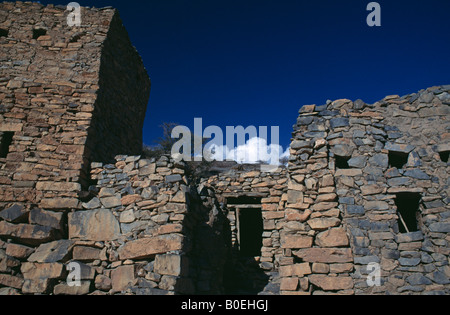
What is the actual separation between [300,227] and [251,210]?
3821 millimetres

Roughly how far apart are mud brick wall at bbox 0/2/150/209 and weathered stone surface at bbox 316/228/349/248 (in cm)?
437

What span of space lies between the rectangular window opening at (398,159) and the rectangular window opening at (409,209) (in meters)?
0.59

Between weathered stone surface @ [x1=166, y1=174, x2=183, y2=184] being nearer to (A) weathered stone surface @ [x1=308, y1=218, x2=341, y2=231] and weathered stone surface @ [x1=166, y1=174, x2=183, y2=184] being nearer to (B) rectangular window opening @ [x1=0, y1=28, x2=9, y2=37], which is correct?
(A) weathered stone surface @ [x1=308, y1=218, x2=341, y2=231]

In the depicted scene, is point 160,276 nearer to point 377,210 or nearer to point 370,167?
point 377,210

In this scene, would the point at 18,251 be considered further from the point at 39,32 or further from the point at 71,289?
the point at 39,32

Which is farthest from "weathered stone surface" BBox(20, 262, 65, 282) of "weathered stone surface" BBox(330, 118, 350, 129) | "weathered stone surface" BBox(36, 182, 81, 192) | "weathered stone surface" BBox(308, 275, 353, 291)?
"weathered stone surface" BBox(330, 118, 350, 129)

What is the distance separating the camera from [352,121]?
587cm

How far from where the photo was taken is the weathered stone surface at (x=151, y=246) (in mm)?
4637

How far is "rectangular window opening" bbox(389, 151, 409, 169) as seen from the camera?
5.63 metres

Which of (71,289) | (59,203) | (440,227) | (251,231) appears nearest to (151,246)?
(71,289)

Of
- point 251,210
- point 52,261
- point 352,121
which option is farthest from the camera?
point 251,210

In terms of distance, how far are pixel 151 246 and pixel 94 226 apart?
47.0 inches

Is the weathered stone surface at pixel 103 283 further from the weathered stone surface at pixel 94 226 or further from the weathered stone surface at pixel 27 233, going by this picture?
the weathered stone surface at pixel 27 233
